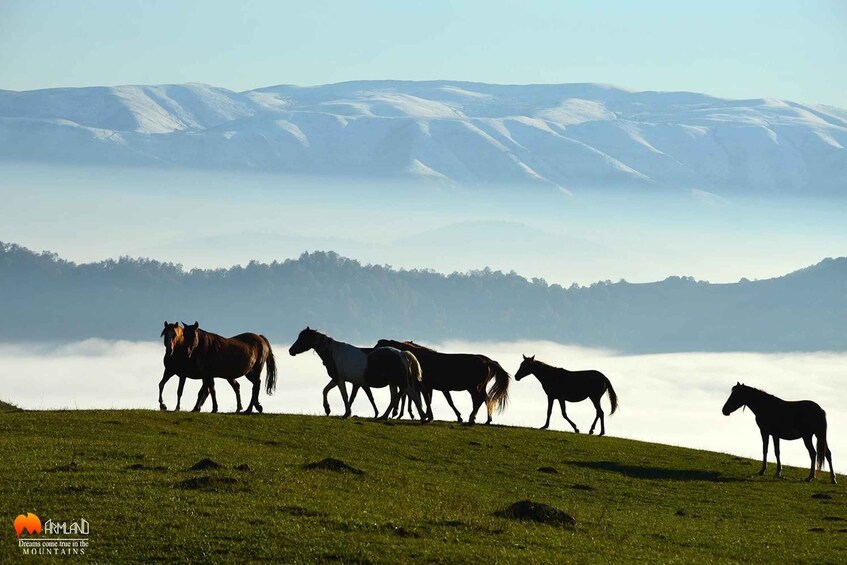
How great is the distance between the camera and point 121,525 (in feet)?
72.1

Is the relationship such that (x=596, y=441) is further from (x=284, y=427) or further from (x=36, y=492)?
(x=36, y=492)

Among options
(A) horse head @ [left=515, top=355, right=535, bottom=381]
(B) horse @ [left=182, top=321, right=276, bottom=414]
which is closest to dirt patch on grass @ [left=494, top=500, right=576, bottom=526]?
(B) horse @ [left=182, top=321, right=276, bottom=414]

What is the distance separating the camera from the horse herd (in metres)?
37.5

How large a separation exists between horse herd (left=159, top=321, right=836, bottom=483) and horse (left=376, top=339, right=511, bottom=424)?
0.10ft

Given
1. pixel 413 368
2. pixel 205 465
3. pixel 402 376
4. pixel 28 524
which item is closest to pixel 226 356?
pixel 402 376

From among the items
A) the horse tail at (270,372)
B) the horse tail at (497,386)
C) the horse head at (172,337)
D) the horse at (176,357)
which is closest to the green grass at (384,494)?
the horse at (176,357)

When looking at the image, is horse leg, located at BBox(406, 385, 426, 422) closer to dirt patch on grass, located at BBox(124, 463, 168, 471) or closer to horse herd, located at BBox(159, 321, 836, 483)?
horse herd, located at BBox(159, 321, 836, 483)

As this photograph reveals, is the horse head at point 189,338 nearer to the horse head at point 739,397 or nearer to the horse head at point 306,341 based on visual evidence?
the horse head at point 306,341

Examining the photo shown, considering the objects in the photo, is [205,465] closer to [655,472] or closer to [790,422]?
[655,472]

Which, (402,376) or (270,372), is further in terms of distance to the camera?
(270,372)

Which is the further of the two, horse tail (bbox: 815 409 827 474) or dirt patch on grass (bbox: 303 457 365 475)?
horse tail (bbox: 815 409 827 474)

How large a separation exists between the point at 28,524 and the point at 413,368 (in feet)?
65.2

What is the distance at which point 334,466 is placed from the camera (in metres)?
29.3

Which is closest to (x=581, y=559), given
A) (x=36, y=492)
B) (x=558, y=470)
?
(x=36, y=492)
